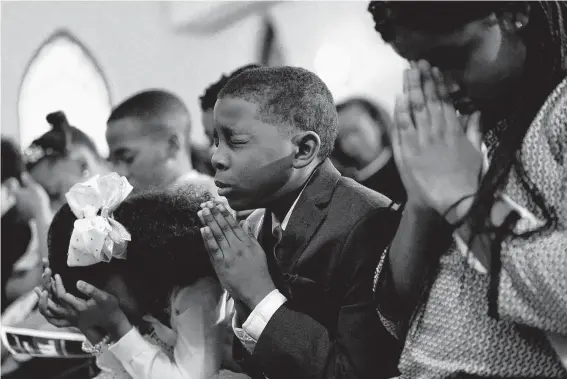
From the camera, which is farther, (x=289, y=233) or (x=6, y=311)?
(x=6, y=311)

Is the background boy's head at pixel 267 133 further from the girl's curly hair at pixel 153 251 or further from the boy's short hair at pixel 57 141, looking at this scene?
the boy's short hair at pixel 57 141

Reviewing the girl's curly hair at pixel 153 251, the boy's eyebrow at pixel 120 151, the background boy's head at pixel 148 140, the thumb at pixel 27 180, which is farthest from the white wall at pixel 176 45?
the girl's curly hair at pixel 153 251

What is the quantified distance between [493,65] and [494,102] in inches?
1.5

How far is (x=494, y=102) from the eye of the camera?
0.60 meters

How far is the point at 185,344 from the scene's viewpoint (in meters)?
0.88

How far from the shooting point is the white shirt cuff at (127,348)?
884 millimetres

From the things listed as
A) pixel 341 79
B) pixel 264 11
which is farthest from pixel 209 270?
pixel 264 11

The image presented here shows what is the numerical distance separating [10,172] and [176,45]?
0.55 meters

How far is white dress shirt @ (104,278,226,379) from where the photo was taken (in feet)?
2.85

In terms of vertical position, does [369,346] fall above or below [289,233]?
below

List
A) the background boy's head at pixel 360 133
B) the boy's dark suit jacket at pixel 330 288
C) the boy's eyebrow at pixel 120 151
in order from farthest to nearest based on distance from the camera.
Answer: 1. the boy's eyebrow at pixel 120 151
2. the background boy's head at pixel 360 133
3. the boy's dark suit jacket at pixel 330 288

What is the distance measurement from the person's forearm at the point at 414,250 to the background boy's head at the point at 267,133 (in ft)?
0.62

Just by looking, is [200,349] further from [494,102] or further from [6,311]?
[6,311]

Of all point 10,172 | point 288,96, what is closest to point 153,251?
point 288,96
